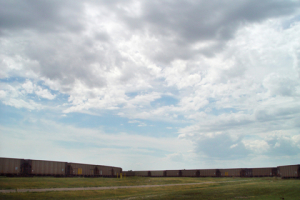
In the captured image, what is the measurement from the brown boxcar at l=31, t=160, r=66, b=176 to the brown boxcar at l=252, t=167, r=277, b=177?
64.5 meters

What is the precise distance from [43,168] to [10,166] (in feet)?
28.3

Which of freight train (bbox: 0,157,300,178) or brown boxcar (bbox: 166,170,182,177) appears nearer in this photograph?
freight train (bbox: 0,157,300,178)

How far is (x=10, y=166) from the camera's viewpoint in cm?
4912

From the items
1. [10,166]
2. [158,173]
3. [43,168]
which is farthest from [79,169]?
[158,173]

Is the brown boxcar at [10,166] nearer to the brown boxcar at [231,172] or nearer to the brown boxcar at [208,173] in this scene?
the brown boxcar at [208,173]

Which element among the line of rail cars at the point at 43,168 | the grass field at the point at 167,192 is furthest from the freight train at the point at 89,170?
the grass field at the point at 167,192

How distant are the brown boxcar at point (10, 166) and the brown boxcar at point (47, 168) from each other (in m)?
3.43

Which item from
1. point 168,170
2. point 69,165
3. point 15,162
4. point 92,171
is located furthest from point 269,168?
point 15,162

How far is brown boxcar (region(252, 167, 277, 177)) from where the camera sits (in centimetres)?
7919

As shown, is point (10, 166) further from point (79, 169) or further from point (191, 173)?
point (191, 173)

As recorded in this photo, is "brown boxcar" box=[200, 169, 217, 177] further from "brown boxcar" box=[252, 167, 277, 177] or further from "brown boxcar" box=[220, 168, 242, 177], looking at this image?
"brown boxcar" box=[252, 167, 277, 177]

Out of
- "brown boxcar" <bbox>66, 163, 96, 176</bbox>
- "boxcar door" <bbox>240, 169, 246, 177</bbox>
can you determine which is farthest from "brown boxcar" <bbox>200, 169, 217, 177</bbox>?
"brown boxcar" <bbox>66, 163, 96, 176</bbox>

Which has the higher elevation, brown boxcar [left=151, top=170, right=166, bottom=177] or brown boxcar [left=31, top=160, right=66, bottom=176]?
brown boxcar [left=31, top=160, right=66, bottom=176]

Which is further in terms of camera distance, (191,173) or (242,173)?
(191,173)
